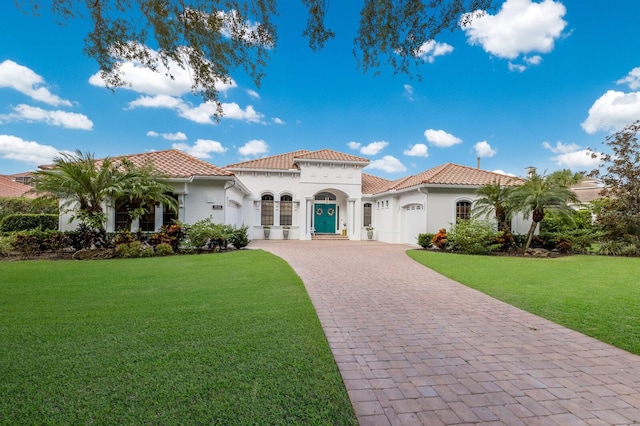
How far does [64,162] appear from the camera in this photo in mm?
12219

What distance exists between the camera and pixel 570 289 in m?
8.07

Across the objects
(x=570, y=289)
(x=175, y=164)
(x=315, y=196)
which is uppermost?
(x=175, y=164)

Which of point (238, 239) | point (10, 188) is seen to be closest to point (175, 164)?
point (238, 239)

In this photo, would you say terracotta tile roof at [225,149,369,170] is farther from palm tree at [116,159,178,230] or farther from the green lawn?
the green lawn

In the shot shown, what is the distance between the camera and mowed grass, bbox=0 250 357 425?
2.81 meters

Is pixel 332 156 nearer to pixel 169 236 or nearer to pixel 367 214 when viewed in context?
pixel 367 214

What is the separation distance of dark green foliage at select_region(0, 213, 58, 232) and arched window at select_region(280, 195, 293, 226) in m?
13.4

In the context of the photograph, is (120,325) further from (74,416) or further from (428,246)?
(428,246)

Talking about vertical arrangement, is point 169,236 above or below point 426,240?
above

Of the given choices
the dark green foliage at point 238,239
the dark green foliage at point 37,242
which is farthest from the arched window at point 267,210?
the dark green foliage at point 37,242

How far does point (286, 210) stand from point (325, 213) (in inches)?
135

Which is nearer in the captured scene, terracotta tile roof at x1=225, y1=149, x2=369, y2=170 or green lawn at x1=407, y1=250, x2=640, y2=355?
green lawn at x1=407, y1=250, x2=640, y2=355

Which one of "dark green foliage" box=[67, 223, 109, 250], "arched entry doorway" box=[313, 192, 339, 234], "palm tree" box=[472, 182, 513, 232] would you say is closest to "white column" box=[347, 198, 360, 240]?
"arched entry doorway" box=[313, 192, 339, 234]

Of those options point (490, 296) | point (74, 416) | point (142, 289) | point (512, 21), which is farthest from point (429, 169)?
point (74, 416)
